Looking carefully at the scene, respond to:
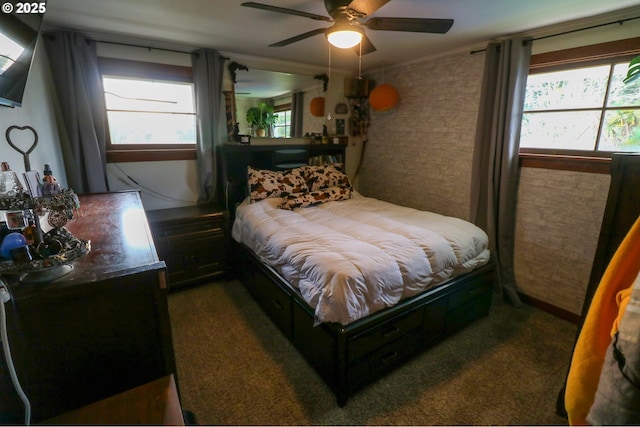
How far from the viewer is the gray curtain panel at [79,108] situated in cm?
225

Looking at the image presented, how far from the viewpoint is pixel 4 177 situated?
0.90 metres

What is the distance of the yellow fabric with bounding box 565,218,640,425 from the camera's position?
79cm

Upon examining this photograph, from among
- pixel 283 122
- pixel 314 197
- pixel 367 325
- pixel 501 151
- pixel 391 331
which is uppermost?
pixel 283 122

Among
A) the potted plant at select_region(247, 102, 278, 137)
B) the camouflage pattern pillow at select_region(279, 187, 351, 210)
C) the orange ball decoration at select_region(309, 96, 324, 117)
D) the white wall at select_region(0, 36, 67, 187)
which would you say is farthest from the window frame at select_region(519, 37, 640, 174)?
the white wall at select_region(0, 36, 67, 187)

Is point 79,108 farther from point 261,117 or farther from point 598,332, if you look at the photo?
point 598,332

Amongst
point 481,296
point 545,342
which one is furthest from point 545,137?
point 545,342

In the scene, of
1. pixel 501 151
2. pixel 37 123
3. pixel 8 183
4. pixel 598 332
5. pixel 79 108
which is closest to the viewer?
pixel 598 332

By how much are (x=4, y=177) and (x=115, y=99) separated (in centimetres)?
213

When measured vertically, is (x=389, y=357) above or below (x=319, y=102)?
below

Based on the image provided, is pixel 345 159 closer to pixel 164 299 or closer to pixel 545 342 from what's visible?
pixel 545 342

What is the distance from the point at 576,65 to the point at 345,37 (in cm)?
184

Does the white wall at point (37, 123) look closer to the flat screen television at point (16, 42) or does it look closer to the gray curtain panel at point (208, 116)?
the flat screen television at point (16, 42)

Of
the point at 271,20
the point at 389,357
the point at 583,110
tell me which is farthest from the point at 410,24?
the point at 389,357

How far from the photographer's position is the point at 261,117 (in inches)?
130
